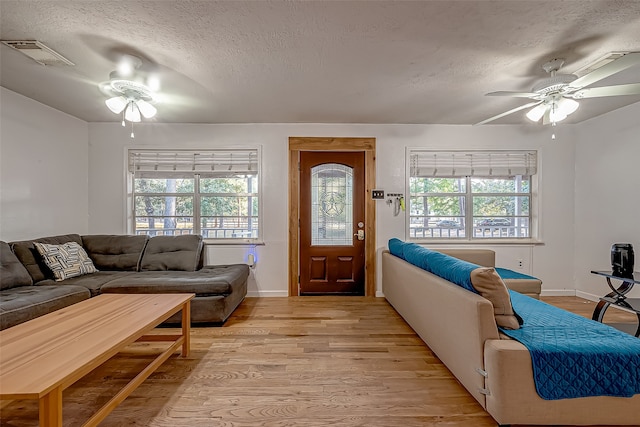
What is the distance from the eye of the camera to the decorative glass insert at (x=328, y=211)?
444cm

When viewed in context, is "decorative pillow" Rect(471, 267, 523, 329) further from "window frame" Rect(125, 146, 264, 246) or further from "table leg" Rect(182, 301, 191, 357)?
"window frame" Rect(125, 146, 264, 246)

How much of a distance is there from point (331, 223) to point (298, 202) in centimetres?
58

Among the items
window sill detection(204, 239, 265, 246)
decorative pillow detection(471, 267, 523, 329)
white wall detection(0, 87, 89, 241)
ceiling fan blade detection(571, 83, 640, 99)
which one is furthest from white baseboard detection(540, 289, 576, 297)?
white wall detection(0, 87, 89, 241)

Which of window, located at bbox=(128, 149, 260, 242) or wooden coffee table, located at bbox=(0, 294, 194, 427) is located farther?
window, located at bbox=(128, 149, 260, 242)

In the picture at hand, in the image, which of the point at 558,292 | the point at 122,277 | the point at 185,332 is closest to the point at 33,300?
the point at 122,277

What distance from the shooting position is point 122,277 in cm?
326

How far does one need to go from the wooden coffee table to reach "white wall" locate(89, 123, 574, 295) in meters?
1.89

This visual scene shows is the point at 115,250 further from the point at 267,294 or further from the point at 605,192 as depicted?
the point at 605,192

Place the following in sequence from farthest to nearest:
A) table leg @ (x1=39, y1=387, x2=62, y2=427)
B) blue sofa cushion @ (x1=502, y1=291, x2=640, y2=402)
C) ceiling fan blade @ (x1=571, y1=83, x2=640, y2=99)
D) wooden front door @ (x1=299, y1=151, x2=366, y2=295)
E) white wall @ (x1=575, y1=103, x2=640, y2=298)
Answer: wooden front door @ (x1=299, y1=151, x2=366, y2=295) → white wall @ (x1=575, y1=103, x2=640, y2=298) → ceiling fan blade @ (x1=571, y1=83, x2=640, y2=99) → blue sofa cushion @ (x1=502, y1=291, x2=640, y2=402) → table leg @ (x1=39, y1=387, x2=62, y2=427)

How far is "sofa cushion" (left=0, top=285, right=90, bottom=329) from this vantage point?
2.22m

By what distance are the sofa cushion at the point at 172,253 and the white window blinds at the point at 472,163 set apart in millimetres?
3224

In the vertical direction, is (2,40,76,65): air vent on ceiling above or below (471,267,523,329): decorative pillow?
above

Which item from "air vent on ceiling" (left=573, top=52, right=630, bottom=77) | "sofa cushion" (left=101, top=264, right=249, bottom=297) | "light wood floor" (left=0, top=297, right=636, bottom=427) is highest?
"air vent on ceiling" (left=573, top=52, right=630, bottom=77)

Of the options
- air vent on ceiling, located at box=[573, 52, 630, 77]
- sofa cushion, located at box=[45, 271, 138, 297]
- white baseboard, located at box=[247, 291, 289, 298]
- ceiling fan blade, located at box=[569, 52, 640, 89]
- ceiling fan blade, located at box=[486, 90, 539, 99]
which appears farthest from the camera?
white baseboard, located at box=[247, 291, 289, 298]
